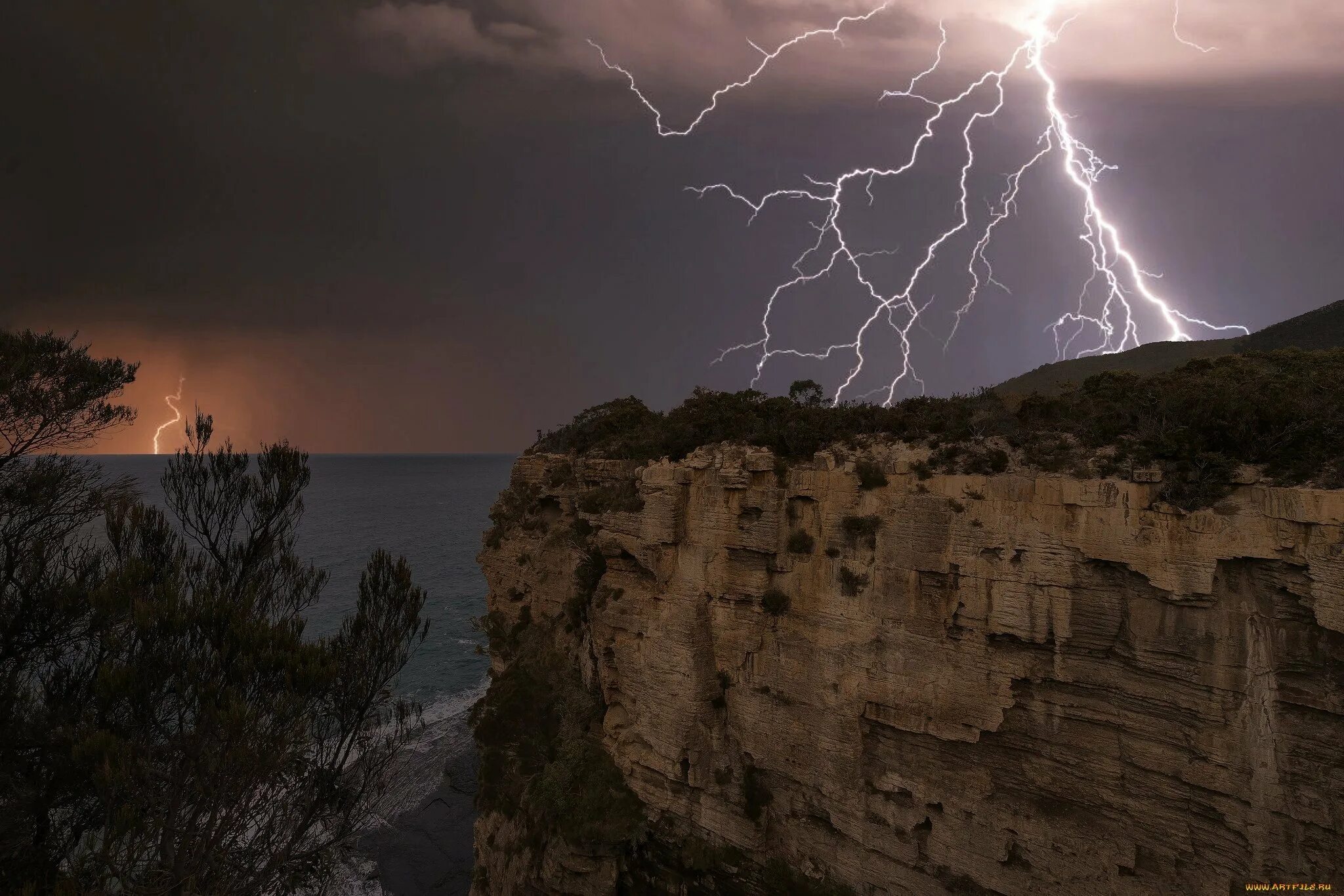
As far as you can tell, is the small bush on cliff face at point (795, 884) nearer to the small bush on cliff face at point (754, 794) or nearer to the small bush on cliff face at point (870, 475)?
the small bush on cliff face at point (754, 794)

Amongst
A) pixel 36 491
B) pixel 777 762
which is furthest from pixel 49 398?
pixel 777 762

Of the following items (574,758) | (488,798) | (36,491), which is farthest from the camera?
(488,798)

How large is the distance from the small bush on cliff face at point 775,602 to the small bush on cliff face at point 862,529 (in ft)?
7.57

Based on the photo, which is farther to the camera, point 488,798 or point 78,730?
point 488,798

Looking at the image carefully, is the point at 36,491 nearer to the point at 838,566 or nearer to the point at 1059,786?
the point at 838,566

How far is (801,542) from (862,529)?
1.59 metres

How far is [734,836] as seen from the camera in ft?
53.4

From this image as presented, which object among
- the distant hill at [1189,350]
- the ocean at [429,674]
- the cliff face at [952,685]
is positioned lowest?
the ocean at [429,674]

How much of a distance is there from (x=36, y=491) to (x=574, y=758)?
14587mm

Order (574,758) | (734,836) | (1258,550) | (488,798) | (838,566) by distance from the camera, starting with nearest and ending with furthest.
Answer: (1258,550)
(838,566)
(734,836)
(574,758)
(488,798)

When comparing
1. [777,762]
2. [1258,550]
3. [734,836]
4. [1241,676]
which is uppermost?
[1258,550]

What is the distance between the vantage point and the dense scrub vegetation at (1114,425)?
11.6 meters

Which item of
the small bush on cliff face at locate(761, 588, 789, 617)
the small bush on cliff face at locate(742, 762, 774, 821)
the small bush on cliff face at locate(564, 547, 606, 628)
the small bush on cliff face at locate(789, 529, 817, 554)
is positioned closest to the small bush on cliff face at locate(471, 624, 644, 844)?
the small bush on cliff face at locate(564, 547, 606, 628)

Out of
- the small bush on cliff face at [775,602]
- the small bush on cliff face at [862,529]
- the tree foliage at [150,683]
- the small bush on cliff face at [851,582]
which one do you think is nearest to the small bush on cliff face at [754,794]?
the small bush on cliff face at [775,602]
